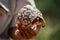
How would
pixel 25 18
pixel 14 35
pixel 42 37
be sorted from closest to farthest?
pixel 25 18
pixel 14 35
pixel 42 37

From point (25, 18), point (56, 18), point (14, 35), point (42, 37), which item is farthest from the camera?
point (56, 18)

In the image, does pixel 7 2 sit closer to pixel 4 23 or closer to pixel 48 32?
pixel 4 23

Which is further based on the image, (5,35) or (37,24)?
(5,35)

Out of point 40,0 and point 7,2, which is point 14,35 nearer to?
point 7,2

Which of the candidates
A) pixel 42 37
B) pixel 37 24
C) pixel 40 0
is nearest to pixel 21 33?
pixel 37 24

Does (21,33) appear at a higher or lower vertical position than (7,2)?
lower

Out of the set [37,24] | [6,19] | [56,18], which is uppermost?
[56,18]
